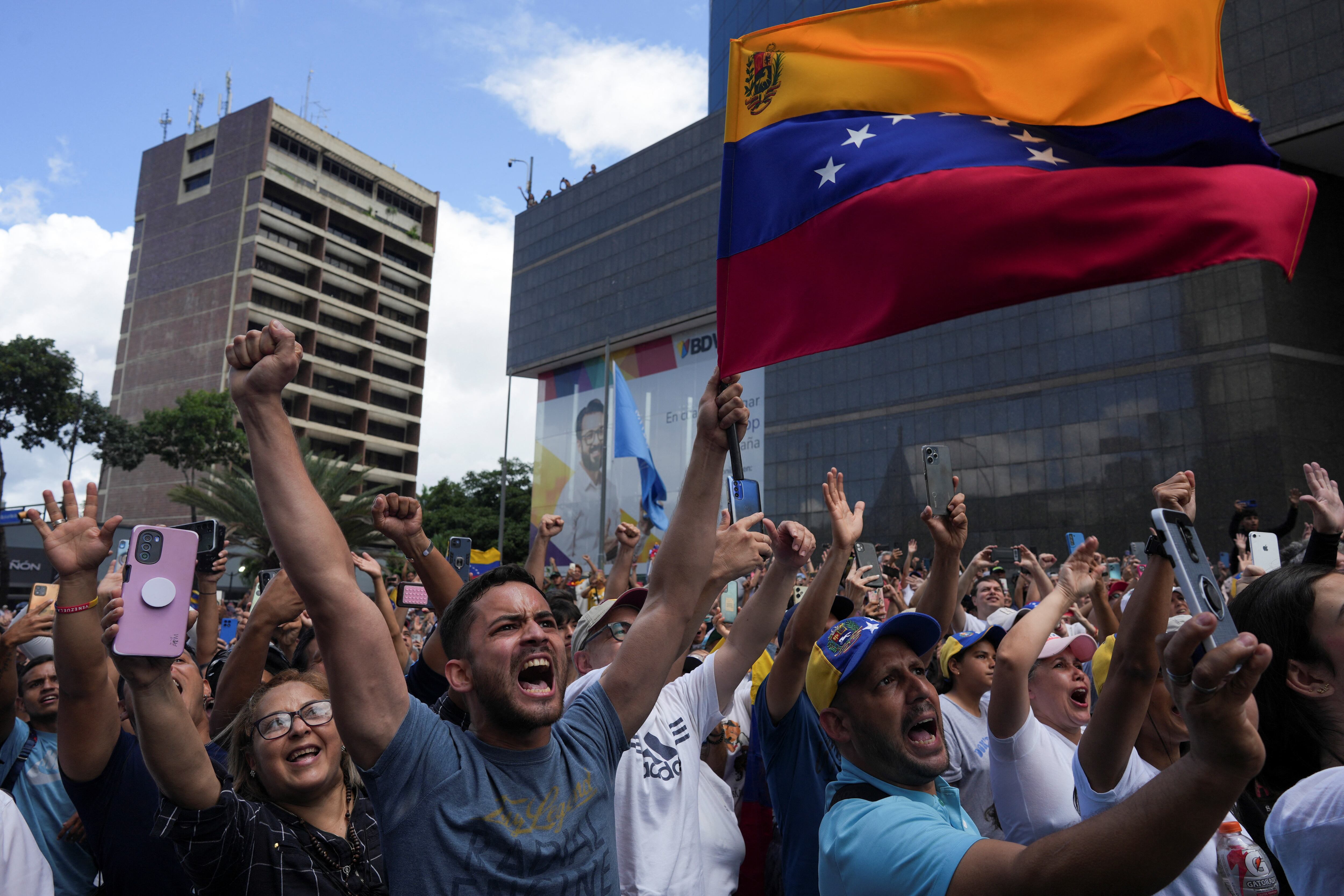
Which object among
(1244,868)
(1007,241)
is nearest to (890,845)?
(1244,868)

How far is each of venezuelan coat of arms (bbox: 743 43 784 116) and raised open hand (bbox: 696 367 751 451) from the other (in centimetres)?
212

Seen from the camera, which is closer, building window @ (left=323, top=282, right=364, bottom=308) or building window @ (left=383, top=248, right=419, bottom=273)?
building window @ (left=323, top=282, right=364, bottom=308)

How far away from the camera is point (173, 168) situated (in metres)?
→ 65.6

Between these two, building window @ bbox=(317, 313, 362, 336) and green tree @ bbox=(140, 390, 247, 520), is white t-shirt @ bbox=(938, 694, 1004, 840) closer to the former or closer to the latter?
green tree @ bbox=(140, 390, 247, 520)

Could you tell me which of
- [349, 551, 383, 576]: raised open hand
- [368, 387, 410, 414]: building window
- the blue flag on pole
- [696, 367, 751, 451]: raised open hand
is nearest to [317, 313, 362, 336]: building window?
[368, 387, 410, 414]: building window

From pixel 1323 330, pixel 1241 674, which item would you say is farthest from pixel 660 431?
pixel 1241 674

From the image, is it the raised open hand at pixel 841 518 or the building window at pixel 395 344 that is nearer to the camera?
the raised open hand at pixel 841 518

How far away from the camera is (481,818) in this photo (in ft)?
6.84

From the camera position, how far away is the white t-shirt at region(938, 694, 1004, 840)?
4164mm

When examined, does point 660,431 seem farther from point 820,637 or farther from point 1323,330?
point 820,637

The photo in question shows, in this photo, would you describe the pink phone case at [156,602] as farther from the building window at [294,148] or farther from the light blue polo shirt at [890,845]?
the building window at [294,148]

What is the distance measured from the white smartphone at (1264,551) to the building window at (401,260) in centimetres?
6658

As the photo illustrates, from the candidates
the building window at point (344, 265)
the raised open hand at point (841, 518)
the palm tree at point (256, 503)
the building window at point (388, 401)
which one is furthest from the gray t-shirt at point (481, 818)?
the building window at point (344, 265)

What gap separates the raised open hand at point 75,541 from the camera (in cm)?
252
